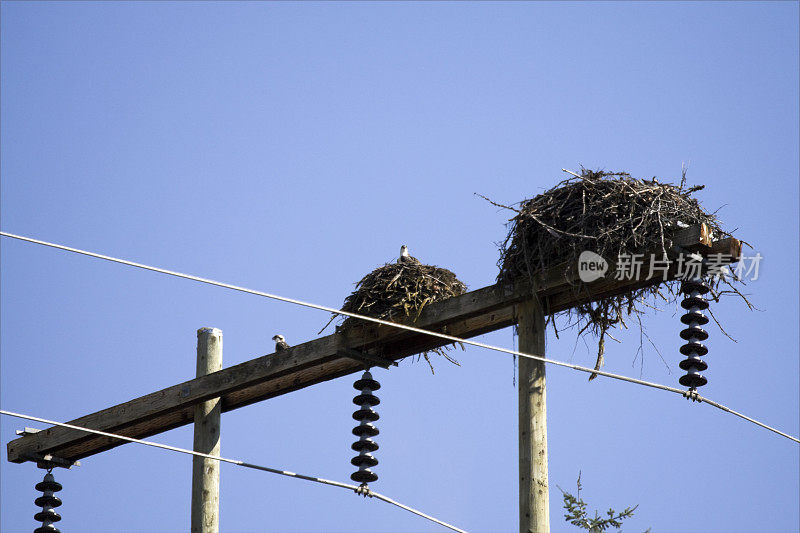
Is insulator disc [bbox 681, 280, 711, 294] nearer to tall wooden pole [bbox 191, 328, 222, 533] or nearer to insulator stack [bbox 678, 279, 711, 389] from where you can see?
insulator stack [bbox 678, 279, 711, 389]

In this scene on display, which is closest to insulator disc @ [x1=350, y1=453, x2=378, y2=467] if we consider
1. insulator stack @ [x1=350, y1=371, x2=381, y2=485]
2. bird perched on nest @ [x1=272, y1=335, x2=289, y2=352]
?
insulator stack @ [x1=350, y1=371, x2=381, y2=485]

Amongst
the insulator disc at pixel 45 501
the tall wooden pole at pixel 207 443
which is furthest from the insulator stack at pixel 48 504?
the tall wooden pole at pixel 207 443

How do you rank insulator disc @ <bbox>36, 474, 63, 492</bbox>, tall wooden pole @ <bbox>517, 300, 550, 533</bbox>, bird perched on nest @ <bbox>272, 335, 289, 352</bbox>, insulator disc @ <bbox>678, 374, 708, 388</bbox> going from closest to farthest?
tall wooden pole @ <bbox>517, 300, 550, 533</bbox> < insulator disc @ <bbox>678, 374, 708, 388</bbox> < bird perched on nest @ <bbox>272, 335, 289, 352</bbox> < insulator disc @ <bbox>36, 474, 63, 492</bbox>

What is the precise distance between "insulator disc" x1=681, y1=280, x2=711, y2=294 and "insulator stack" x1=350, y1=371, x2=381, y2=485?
2645 mm

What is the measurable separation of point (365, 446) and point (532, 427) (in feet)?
5.66

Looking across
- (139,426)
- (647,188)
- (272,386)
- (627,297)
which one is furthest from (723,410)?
(139,426)

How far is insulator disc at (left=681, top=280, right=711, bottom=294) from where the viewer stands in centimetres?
1034

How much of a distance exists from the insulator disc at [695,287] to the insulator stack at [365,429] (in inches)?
104

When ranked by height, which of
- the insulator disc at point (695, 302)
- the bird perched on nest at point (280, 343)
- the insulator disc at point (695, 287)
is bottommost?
the insulator disc at point (695, 302)

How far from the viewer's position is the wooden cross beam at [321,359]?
10328 mm

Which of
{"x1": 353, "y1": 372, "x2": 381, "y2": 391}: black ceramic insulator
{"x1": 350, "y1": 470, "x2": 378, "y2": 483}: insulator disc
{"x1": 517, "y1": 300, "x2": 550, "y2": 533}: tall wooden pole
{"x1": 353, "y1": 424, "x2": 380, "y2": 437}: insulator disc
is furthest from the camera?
{"x1": 353, "y1": 372, "x2": 381, "y2": 391}: black ceramic insulator

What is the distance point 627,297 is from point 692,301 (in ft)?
1.62

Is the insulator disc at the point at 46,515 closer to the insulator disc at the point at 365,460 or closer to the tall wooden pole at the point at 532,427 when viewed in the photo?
the insulator disc at the point at 365,460

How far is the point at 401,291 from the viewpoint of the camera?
37.1 feet
